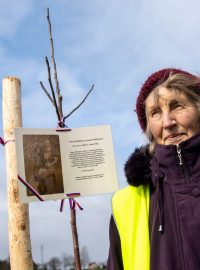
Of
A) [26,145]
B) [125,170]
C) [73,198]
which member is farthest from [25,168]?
[125,170]

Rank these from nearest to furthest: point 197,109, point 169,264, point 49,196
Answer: point 169,264, point 197,109, point 49,196

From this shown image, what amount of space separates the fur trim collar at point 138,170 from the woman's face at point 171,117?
12cm

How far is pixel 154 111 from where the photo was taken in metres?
1.92

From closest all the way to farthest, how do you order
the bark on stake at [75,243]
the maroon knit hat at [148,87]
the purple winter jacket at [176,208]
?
the purple winter jacket at [176,208], the maroon knit hat at [148,87], the bark on stake at [75,243]

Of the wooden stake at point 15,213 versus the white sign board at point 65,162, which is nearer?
the white sign board at point 65,162

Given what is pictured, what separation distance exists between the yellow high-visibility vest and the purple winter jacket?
0.11ft

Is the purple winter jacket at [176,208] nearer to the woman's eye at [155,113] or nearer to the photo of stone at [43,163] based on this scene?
A: the woman's eye at [155,113]

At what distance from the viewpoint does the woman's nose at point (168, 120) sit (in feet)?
5.92

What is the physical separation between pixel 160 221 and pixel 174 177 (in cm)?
20

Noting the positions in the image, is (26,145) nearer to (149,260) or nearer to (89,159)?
(89,159)

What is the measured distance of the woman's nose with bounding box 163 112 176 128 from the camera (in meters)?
1.80

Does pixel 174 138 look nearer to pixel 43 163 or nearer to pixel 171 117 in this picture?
pixel 171 117

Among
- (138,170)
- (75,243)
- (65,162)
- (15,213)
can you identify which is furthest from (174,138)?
(15,213)

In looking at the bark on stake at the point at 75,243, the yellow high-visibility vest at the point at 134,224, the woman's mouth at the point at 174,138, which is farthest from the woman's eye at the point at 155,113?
the bark on stake at the point at 75,243
